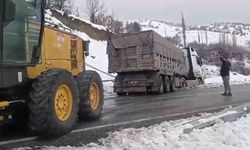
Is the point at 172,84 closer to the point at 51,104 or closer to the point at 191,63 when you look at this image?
the point at 191,63

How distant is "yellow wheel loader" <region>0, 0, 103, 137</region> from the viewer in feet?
28.9

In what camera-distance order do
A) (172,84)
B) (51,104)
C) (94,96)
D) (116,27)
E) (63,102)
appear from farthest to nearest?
(116,27) → (172,84) → (94,96) → (63,102) → (51,104)

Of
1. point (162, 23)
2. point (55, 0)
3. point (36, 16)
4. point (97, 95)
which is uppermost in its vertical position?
point (162, 23)

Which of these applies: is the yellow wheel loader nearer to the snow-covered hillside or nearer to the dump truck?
the dump truck

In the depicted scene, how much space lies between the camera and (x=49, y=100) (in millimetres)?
9367

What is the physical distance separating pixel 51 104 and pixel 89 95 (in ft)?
9.03

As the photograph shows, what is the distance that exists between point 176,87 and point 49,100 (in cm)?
1966

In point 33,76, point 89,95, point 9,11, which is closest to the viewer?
point 9,11

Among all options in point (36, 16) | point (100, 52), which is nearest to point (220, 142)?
point (36, 16)

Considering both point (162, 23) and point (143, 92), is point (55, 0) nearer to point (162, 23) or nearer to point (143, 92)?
point (143, 92)

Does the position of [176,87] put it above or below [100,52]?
below

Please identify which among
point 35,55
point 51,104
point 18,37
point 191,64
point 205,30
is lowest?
point 51,104

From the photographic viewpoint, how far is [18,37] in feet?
30.0

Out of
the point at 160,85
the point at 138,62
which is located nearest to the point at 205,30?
the point at 160,85
